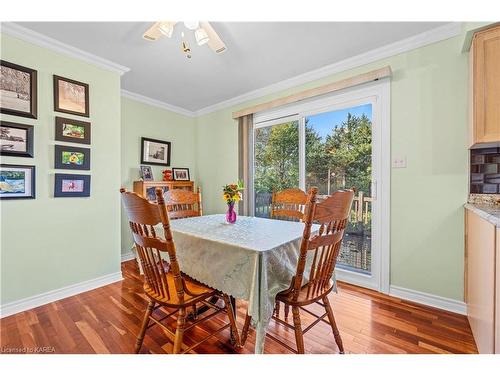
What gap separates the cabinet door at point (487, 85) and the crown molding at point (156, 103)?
3770 millimetres

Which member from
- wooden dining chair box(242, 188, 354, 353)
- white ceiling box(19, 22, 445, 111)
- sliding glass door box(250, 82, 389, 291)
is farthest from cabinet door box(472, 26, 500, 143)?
wooden dining chair box(242, 188, 354, 353)

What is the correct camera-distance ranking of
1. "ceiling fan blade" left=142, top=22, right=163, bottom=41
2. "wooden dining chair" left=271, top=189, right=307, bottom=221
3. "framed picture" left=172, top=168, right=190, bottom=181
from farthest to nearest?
"framed picture" left=172, top=168, right=190, bottom=181
"wooden dining chair" left=271, top=189, right=307, bottom=221
"ceiling fan blade" left=142, top=22, right=163, bottom=41

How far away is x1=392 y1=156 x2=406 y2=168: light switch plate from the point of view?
2.19m

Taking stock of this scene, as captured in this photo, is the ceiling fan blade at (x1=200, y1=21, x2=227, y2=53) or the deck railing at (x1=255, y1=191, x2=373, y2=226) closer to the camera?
the ceiling fan blade at (x1=200, y1=21, x2=227, y2=53)

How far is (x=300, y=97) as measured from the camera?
110 inches

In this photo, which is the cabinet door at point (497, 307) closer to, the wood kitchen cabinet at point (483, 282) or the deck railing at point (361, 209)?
the wood kitchen cabinet at point (483, 282)

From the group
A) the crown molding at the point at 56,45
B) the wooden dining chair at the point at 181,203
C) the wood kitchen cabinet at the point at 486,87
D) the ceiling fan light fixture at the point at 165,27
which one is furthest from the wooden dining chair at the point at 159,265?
the wood kitchen cabinet at the point at 486,87

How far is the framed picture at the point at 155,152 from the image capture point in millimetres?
3570

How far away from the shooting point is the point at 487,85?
5.31ft

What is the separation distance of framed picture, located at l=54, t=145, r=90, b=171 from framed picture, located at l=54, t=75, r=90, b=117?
0.37m

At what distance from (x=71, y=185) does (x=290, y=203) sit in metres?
2.20

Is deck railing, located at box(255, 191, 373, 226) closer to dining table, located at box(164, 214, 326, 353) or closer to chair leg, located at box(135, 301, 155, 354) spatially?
dining table, located at box(164, 214, 326, 353)

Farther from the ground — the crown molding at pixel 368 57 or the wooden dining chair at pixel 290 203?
the crown molding at pixel 368 57

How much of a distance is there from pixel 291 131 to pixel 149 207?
2.40 metres
